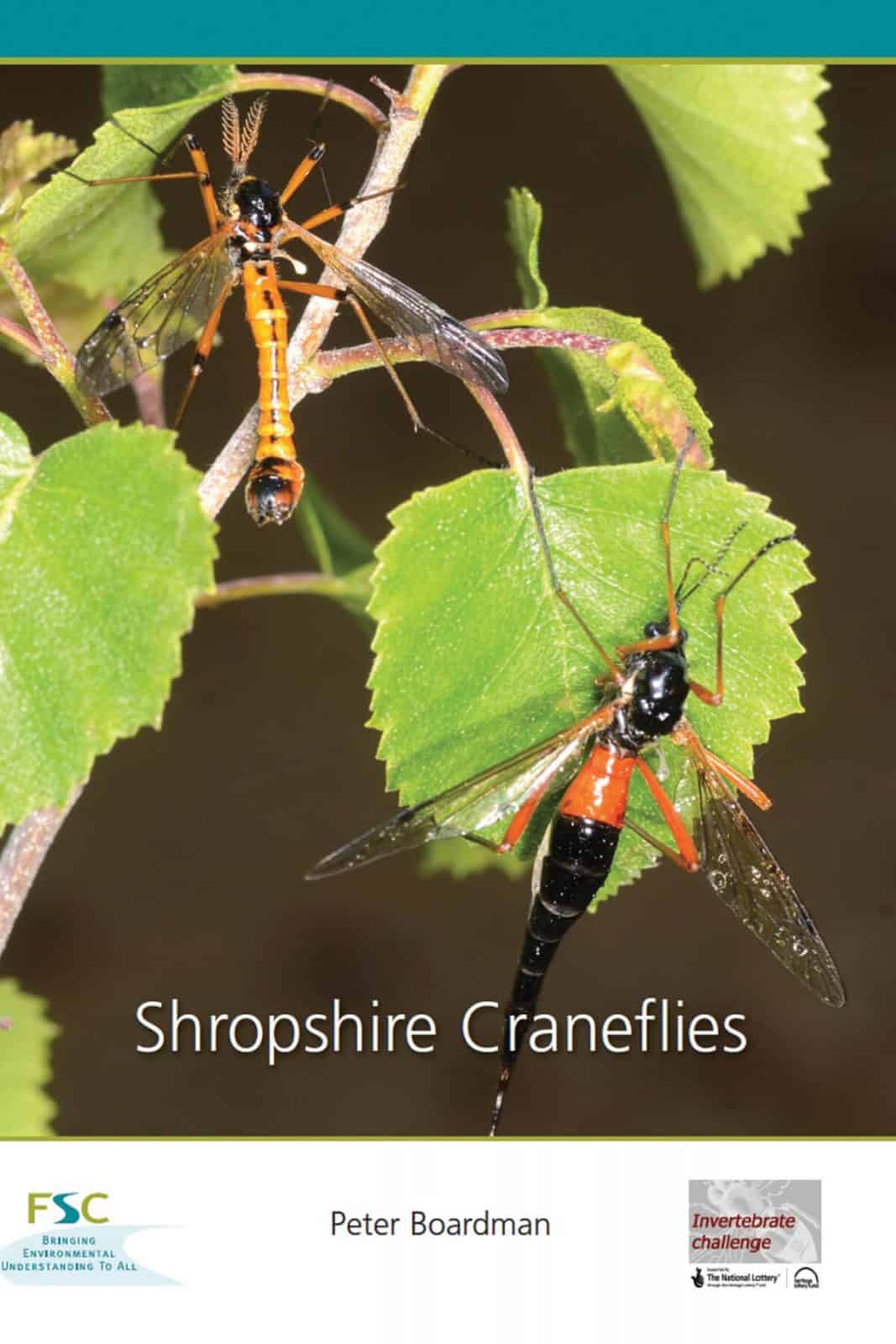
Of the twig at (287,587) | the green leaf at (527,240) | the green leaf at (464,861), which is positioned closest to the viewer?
the green leaf at (527,240)

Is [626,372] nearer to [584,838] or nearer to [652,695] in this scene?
[652,695]

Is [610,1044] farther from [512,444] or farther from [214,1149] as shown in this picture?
[512,444]

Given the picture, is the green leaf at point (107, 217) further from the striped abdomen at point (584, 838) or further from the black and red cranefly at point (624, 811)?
the striped abdomen at point (584, 838)

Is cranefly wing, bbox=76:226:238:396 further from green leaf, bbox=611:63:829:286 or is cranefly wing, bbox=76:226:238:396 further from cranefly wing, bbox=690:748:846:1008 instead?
cranefly wing, bbox=690:748:846:1008

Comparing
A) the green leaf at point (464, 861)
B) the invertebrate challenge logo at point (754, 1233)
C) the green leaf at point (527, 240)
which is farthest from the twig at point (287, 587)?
the invertebrate challenge logo at point (754, 1233)

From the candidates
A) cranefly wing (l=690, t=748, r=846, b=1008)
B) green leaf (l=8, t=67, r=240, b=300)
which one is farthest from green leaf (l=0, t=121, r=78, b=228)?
cranefly wing (l=690, t=748, r=846, b=1008)
